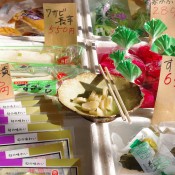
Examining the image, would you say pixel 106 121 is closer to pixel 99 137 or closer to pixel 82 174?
pixel 99 137

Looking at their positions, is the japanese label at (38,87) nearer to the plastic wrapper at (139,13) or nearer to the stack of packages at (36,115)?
the stack of packages at (36,115)

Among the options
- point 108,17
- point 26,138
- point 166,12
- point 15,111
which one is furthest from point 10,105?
point 108,17

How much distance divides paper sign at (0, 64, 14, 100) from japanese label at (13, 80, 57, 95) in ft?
Result: 0.24

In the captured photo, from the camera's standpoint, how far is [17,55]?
1.63 metres

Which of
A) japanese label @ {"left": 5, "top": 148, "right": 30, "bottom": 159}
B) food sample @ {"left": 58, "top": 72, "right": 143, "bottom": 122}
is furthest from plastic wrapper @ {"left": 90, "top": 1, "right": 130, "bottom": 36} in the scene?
japanese label @ {"left": 5, "top": 148, "right": 30, "bottom": 159}

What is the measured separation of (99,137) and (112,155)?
0.29 ft

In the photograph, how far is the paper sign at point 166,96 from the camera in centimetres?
130

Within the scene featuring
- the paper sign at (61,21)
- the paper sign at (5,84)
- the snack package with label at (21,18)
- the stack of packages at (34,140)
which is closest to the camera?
the stack of packages at (34,140)

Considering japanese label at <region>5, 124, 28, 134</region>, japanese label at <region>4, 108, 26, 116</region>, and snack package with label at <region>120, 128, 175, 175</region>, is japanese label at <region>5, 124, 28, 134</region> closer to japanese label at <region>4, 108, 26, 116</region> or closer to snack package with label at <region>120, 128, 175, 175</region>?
japanese label at <region>4, 108, 26, 116</region>

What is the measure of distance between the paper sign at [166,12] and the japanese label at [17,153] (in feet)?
2.90

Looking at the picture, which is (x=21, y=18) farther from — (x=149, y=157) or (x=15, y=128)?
(x=149, y=157)

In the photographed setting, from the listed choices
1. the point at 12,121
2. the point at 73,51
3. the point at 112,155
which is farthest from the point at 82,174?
the point at 73,51

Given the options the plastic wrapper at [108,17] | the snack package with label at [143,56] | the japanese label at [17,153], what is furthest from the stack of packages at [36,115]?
the plastic wrapper at [108,17]

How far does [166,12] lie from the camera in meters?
1.69
